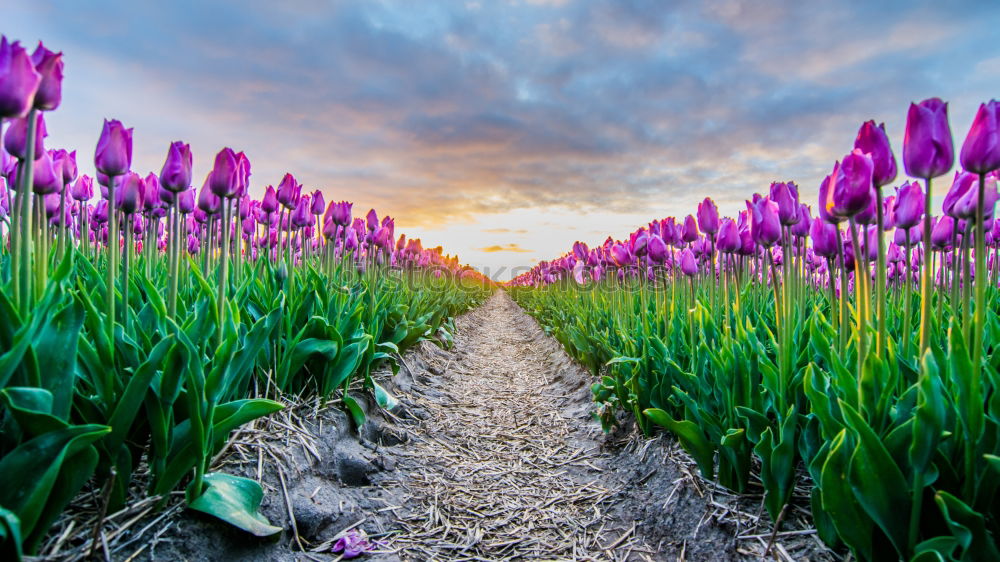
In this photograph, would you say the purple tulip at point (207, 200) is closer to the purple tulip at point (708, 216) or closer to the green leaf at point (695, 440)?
the green leaf at point (695, 440)

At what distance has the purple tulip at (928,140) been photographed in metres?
1.46

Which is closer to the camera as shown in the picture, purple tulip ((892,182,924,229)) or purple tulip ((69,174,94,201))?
purple tulip ((892,182,924,229))

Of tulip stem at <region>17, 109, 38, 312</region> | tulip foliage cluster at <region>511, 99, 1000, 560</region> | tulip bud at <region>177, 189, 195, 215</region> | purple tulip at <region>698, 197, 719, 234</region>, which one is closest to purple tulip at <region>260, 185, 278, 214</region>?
tulip bud at <region>177, 189, 195, 215</region>

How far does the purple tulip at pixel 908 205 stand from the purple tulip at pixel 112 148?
2.86 metres

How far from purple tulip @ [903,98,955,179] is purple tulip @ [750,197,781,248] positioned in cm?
66

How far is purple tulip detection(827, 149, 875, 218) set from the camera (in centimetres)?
155

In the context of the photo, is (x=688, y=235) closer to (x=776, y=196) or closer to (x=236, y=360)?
(x=776, y=196)

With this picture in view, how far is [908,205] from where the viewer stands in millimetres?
2020

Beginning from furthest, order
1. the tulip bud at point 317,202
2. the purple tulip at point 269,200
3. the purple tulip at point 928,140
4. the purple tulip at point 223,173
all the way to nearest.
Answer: the tulip bud at point 317,202, the purple tulip at point 269,200, the purple tulip at point 223,173, the purple tulip at point 928,140

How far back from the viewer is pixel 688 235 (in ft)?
11.1

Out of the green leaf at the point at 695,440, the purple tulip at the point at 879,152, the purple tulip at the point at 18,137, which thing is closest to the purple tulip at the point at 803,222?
the purple tulip at the point at 879,152

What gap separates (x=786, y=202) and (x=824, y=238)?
28cm

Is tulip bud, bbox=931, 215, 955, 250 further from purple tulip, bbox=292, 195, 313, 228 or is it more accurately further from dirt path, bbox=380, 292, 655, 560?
purple tulip, bbox=292, 195, 313, 228

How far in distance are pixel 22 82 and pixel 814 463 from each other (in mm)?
2362
